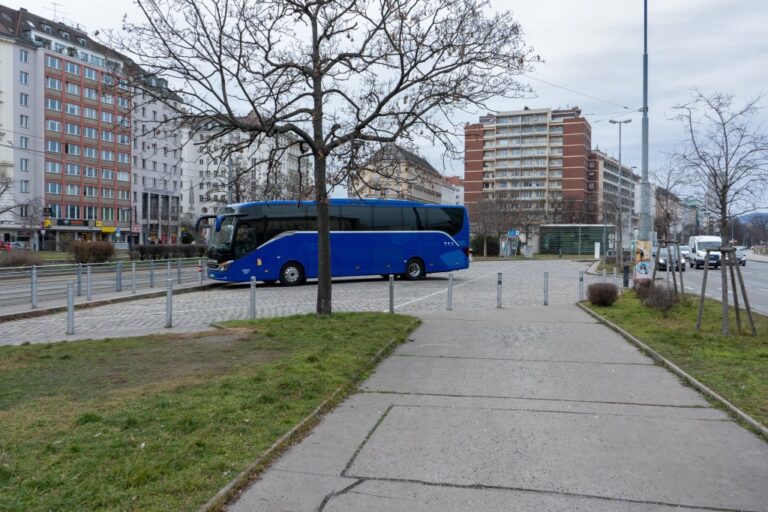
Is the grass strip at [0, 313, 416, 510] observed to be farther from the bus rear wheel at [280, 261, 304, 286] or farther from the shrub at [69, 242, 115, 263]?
the shrub at [69, 242, 115, 263]

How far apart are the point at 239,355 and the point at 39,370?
8.02 feet

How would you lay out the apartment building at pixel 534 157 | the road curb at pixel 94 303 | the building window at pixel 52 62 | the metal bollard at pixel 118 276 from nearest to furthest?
the road curb at pixel 94 303 < the metal bollard at pixel 118 276 < the building window at pixel 52 62 < the apartment building at pixel 534 157

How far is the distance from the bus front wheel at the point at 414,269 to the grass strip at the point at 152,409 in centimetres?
1863

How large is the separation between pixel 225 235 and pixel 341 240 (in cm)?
491

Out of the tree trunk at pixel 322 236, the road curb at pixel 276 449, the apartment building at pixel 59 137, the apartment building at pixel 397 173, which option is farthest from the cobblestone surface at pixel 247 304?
the apartment building at pixel 59 137

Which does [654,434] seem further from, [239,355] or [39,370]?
[39,370]

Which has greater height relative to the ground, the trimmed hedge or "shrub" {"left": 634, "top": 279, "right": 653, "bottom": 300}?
the trimmed hedge

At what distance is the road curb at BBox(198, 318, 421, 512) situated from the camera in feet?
12.9

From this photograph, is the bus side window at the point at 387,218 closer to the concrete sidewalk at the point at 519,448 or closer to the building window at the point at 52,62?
the concrete sidewalk at the point at 519,448

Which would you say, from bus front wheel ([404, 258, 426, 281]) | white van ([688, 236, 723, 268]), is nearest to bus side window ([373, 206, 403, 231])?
bus front wheel ([404, 258, 426, 281])

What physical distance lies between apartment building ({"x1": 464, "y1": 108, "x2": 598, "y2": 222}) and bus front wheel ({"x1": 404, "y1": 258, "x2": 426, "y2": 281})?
95.5 m

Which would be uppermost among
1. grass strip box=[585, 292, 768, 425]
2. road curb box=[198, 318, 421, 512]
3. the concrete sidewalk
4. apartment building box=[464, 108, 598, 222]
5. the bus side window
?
apartment building box=[464, 108, 598, 222]

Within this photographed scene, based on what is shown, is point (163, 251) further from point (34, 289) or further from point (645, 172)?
point (645, 172)

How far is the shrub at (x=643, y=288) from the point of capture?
55.5ft
